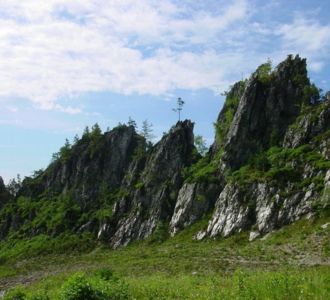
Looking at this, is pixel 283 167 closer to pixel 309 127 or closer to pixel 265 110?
pixel 309 127

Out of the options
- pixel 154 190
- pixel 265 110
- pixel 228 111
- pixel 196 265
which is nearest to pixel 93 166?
pixel 154 190

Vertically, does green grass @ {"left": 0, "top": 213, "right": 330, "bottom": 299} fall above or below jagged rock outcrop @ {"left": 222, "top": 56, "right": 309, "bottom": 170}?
below

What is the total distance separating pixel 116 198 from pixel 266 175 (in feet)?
164

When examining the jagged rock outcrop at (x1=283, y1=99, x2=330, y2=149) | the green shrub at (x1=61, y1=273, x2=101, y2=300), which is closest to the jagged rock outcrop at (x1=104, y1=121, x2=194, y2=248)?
the jagged rock outcrop at (x1=283, y1=99, x2=330, y2=149)

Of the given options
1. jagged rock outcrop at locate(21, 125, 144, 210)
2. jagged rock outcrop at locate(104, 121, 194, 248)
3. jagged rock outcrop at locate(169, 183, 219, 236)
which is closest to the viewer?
jagged rock outcrop at locate(169, 183, 219, 236)

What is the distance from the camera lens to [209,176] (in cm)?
9919

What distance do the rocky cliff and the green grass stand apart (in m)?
4.59

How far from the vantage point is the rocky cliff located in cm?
8131

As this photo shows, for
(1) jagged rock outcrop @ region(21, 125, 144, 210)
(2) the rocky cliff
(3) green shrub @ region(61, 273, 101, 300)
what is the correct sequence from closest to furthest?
(3) green shrub @ region(61, 273, 101, 300) → (2) the rocky cliff → (1) jagged rock outcrop @ region(21, 125, 144, 210)

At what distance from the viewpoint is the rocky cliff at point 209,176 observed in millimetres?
81312

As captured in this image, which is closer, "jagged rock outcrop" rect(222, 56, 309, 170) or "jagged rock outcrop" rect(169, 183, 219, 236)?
"jagged rock outcrop" rect(169, 183, 219, 236)

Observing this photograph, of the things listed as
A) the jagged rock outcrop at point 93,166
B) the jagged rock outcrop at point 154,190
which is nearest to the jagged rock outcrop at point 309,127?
the jagged rock outcrop at point 154,190

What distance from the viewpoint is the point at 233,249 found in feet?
231

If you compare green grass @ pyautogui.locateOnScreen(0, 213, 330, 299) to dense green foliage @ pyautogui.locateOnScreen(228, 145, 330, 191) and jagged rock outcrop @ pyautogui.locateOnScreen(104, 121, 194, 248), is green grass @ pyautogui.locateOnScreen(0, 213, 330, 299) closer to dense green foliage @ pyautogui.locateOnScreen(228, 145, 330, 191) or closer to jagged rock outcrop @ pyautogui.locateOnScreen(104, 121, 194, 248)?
jagged rock outcrop @ pyautogui.locateOnScreen(104, 121, 194, 248)
